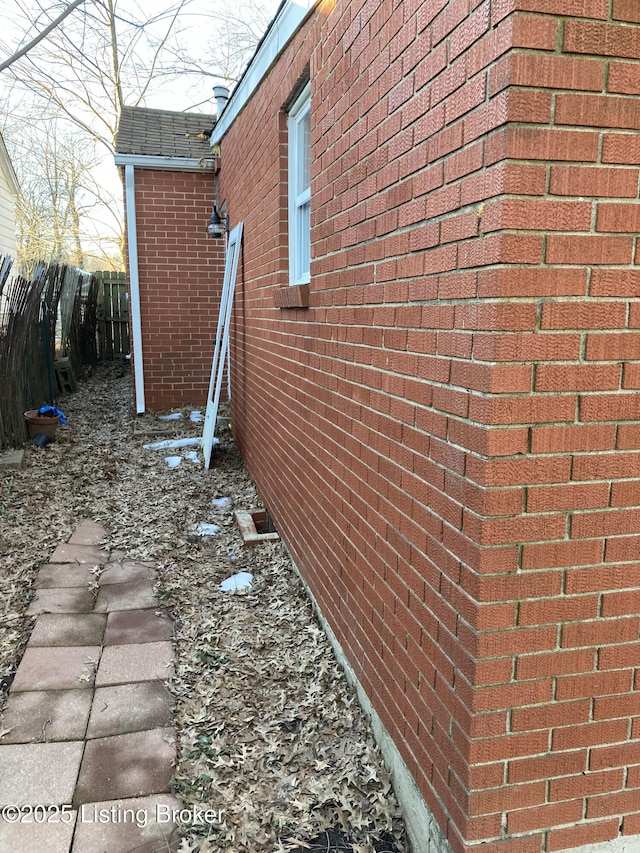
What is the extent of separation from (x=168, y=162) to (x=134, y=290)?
5.96 ft

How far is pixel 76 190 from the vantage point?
2256 centimetres

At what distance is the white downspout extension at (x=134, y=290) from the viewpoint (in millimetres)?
8273

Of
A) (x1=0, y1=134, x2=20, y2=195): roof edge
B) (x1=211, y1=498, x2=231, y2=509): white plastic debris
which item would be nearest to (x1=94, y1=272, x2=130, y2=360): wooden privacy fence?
(x1=0, y1=134, x2=20, y2=195): roof edge

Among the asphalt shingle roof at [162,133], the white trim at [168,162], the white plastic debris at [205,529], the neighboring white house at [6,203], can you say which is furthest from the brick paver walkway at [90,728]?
the neighboring white house at [6,203]

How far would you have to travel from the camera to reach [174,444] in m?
7.32

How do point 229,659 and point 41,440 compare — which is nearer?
point 229,659

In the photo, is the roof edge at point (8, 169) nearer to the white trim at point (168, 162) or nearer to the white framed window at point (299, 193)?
the white trim at point (168, 162)

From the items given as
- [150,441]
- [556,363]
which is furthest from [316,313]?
[150,441]

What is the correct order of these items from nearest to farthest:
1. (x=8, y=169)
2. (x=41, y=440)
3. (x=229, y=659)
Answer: (x=229, y=659) < (x=41, y=440) < (x=8, y=169)

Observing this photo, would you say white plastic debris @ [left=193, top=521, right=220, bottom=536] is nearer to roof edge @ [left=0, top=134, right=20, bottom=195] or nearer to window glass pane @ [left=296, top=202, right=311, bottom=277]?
window glass pane @ [left=296, top=202, right=311, bottom=277]

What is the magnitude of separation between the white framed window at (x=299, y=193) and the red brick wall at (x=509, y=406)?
5.38ft

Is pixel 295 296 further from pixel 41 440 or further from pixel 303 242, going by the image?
pixel 41 440

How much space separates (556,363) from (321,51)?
2386mm

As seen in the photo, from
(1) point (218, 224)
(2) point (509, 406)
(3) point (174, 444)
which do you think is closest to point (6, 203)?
(1) point (218, 224)
